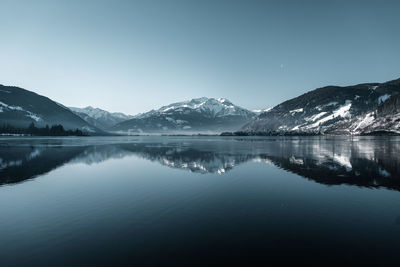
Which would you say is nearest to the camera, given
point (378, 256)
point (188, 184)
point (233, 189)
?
point (378, 256)

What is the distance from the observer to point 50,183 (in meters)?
37.5

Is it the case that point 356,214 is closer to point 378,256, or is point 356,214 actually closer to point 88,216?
point 378,256

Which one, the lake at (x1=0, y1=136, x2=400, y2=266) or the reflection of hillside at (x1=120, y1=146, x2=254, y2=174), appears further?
the reflection of hillside at (x1=120, y1=146, x2=254, y2=174)

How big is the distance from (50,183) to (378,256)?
41.7 metres

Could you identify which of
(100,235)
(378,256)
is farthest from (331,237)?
(100,235)

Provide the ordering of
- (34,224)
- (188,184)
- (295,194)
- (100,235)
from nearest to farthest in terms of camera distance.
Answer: (100,235) → (34,224) → (295,194) → (188,184)

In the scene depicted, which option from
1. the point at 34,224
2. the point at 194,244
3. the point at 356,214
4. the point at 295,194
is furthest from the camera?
the point at 295,194

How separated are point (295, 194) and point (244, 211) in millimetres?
10136

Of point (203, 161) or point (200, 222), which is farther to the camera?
point (203, 161)

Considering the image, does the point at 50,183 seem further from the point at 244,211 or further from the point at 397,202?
the point at 397,202

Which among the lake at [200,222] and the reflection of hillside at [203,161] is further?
the reflection of hillside at [203,161]

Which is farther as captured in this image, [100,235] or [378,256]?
[100,235]

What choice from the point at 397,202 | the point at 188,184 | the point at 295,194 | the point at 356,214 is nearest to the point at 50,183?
the point at 188,184

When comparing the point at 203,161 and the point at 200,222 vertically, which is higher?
the point at 203,161
